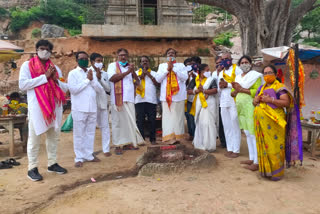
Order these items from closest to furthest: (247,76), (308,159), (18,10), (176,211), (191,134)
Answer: (176,211), (247,76), (308,159), (191,134), (18,10)

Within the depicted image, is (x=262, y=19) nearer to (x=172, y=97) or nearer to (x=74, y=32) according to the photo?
(x=172, y=97)

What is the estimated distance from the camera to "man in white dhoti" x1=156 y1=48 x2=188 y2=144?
17.5 ft

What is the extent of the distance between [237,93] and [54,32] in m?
21.4

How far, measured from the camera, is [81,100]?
438cm

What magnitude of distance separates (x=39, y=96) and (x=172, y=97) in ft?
8.53

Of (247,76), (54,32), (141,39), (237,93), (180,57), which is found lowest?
(237,93)

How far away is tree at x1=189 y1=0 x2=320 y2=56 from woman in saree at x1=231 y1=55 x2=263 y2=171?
5.02 meters

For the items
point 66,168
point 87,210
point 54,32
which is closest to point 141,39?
point 66,168

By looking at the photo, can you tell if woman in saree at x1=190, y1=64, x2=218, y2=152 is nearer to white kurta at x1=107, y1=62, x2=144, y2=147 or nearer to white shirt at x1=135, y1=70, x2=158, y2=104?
white shirt at x1=135, y1=70, x2=158, y2=104

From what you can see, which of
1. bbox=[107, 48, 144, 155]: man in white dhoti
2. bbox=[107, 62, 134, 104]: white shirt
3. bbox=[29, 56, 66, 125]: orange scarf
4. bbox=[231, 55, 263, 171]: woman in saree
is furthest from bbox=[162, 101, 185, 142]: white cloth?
bbox=[29, 56, 66, 125]: orange scarf

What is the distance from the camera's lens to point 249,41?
8.74 metres

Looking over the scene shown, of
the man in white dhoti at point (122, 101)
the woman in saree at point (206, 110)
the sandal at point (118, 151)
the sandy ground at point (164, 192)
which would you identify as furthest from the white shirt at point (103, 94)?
the woman in saree at point (206, 110)

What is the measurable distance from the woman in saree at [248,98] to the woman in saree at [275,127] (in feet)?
1.16

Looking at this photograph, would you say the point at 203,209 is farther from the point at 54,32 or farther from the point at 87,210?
the point at 54,32
